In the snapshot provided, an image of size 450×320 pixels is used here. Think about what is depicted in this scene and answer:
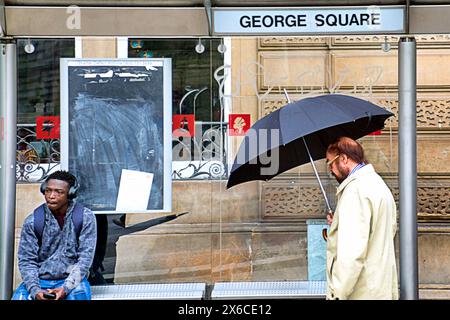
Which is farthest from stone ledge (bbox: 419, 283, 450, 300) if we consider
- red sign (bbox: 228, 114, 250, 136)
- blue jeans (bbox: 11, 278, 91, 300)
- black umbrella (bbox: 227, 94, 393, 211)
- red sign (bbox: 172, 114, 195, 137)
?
blue jeans (bbox: 11, 278, 91, 300)

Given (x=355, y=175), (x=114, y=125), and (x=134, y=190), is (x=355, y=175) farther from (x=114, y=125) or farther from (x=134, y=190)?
(x=114, y=125)

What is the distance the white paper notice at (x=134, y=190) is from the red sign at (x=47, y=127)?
0.60m

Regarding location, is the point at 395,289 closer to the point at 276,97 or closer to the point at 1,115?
the point at 276,97

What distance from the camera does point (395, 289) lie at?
14.6ft

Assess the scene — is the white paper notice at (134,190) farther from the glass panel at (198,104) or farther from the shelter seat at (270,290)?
the shelter seat at (270,290)

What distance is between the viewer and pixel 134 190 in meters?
6.04

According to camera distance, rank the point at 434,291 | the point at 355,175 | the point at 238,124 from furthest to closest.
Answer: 1. the point at 434,291
2. the point at 238,124
3. the point at 355,175

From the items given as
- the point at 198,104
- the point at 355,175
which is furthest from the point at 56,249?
the point at 355,175

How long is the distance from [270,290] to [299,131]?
4.46 ft

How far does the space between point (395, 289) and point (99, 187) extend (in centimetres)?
253

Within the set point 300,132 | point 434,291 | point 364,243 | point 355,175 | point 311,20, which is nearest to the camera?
point 364,243

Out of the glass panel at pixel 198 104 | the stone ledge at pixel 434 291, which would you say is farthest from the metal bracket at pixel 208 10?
the stone ledge at pixel 434 291

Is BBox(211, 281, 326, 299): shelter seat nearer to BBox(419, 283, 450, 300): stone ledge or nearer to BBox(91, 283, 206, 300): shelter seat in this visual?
BBox(91, 283, 206, 300): shelter seat
